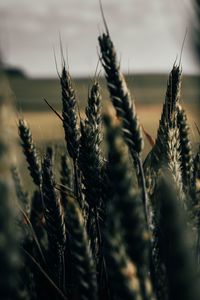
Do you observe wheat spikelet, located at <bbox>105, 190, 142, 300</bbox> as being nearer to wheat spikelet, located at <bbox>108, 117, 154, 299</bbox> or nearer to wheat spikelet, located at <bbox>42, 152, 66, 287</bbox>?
wheat spikelet, located at <bbox>108, 117, 154, 299</bbox>

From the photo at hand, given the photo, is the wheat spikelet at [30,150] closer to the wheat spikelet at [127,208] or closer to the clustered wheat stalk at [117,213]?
the clustered wheat stalk at [117,213]

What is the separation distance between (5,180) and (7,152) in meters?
0.03

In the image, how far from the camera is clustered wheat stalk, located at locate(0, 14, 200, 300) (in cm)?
62

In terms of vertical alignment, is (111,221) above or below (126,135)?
below

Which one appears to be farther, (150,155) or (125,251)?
(150,155)

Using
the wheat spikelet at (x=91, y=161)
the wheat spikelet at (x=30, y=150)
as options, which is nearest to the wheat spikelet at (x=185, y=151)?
the wheat spikelet at (x=91, y=161)

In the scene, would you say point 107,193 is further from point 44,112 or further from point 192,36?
point 44,112

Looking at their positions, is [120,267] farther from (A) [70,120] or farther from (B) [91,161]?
(A) [70,120]

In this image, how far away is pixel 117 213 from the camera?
65 centimetres

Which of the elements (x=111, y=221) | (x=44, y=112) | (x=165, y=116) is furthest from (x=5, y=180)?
(x=44, y=112)

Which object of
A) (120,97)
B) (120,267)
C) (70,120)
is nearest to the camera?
(120,267)

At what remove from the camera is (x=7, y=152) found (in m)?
0.59

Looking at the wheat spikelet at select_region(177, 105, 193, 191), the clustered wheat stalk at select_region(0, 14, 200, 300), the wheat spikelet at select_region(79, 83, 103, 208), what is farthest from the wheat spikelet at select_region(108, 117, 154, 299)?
the wheat spikelet at select_region(177, 105, 193, 191)

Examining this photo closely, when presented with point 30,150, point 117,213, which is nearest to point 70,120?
point 30,150
